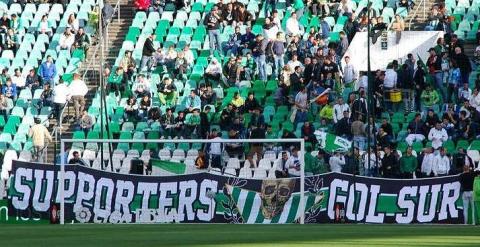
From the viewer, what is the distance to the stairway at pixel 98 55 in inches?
2021

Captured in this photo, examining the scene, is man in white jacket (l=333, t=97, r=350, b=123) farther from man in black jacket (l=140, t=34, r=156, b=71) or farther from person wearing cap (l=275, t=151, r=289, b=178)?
man in black jacket (l=140, t=34, r=156, b=71)

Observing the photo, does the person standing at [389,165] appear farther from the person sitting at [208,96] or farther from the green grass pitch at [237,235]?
the person sitting at [208,96]

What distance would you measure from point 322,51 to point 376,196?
8.53 m

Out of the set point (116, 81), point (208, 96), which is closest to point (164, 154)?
point (208, 96)

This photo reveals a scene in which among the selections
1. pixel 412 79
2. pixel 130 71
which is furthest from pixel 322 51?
pixel 130 71

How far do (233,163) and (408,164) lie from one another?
462cm

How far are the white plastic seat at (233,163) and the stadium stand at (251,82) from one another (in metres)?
0.04

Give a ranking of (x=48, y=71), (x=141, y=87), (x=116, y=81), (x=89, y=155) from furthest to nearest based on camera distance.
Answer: (x=48, y=71) < (x=116, y=81) < (x=141, y=87) < (x=89, y=155)

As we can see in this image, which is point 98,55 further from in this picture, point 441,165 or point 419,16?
point 441,165

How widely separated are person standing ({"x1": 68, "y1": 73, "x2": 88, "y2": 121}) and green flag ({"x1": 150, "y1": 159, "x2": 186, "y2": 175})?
8.63 m

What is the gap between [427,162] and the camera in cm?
4266

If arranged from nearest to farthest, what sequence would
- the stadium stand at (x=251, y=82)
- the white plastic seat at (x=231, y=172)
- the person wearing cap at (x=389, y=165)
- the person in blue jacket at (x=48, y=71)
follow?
the white plastic seat at (x=231, y=172) → the person wearing cap at (x=389, y=165) → the stadium stand at (x=251, y=82) → the person in blue jacket at (x=48, y=71)

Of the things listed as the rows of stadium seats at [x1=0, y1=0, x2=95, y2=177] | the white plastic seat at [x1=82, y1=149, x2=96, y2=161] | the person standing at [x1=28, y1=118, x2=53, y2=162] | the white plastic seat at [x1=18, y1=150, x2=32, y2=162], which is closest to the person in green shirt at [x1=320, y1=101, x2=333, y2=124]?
the white plastic seat at [x1=82, y1=149, x2=96, y2=161]

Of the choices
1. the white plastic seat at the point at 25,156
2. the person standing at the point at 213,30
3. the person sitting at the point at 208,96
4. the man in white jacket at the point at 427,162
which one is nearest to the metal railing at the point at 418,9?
the person standing at the point at 213,30
